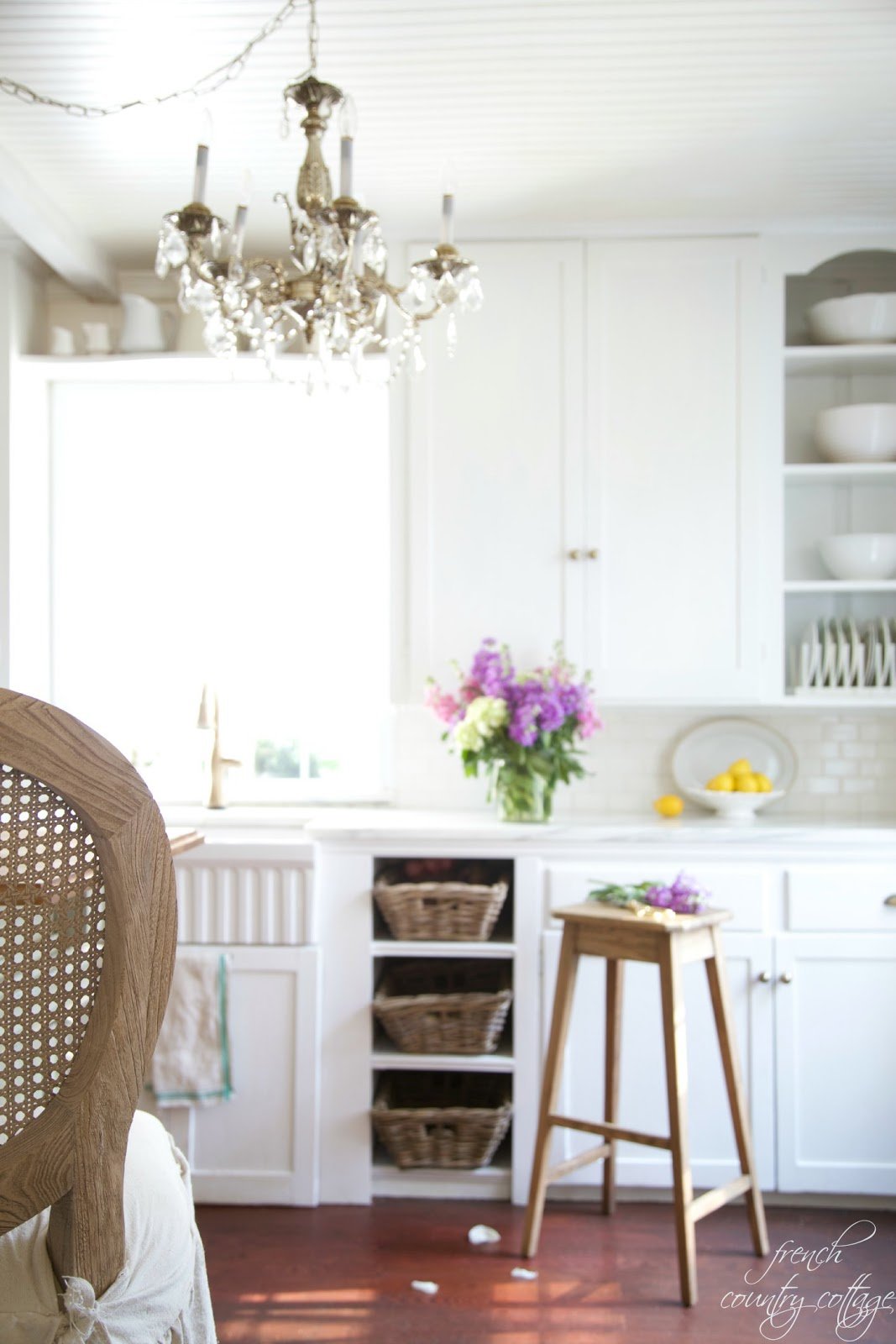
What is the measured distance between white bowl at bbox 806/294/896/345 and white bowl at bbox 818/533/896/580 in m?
0.57

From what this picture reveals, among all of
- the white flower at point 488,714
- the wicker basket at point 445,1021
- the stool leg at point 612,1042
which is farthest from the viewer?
the white flower at point 488,714

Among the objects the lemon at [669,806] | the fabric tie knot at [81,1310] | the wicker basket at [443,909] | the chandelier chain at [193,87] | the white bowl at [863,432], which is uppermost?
the chandelier chain at [193,87]

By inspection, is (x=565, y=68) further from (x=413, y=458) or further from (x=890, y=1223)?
(x=890, y=1223)

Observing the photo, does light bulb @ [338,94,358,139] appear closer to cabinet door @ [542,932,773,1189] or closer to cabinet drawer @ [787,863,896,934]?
cabinet door @ [542,932,773,1189]

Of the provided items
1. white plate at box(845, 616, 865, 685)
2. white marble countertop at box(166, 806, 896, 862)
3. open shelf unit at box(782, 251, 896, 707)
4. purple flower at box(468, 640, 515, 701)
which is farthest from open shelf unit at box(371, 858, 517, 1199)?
open shelf unit at box(782, 251, 896, 707)

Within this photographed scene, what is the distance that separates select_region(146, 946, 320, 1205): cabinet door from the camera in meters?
3.19

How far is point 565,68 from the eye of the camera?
8.88 ft

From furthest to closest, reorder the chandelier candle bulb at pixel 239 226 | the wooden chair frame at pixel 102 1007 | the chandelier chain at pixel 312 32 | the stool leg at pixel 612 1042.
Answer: the stool leg at pixel 612 1042, the chandelier chain at pixel 312 32, the chandelier candle bulb at pixel 239 226, the wooden chair frame at pixel 102 1007

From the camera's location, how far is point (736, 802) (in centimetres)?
351

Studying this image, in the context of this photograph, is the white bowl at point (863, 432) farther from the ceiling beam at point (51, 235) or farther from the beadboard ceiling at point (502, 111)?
the ceiling beam at point (51, 235)

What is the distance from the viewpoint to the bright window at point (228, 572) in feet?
12.9

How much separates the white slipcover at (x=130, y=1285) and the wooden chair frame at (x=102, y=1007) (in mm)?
48

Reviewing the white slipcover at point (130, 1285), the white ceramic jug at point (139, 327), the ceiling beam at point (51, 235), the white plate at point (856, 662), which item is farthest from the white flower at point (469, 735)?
the white slipcover at point (130, 1285)

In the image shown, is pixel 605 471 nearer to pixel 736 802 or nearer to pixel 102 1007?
pixel 736 802
